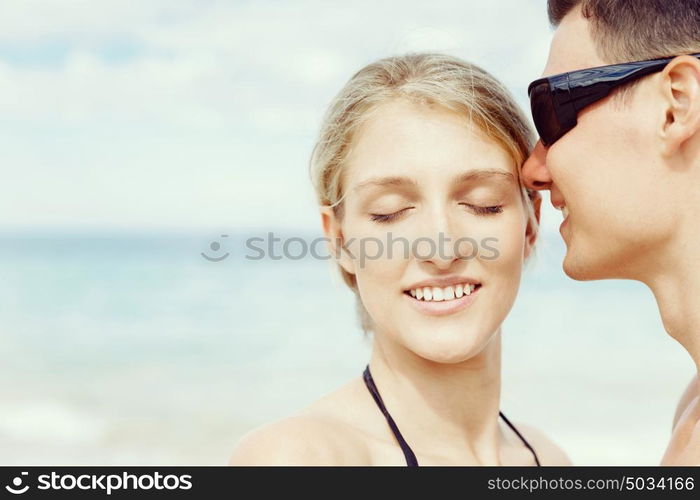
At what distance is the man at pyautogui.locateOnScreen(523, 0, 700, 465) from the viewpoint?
3.21 metres

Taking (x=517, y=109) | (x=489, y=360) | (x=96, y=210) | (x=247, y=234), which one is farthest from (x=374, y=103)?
(x=96, y=210)

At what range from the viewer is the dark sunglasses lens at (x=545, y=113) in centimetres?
343

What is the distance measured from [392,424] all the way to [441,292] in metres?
0.59

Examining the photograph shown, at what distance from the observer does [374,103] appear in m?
3.50

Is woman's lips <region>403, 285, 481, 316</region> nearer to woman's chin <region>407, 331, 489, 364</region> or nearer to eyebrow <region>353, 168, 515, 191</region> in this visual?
woman's chin <region>407, 331, 489, 364</region>

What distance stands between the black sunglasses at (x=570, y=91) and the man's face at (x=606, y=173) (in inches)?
1.2

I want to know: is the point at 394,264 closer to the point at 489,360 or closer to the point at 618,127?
the point at 489,360

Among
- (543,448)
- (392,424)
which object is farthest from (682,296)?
(392,424)

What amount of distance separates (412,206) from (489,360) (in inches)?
31.3

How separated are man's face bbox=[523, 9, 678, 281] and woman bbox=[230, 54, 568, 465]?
183 millimetres

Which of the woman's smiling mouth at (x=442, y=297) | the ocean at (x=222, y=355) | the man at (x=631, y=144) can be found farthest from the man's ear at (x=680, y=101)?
the ocean at (x=222, y=355)

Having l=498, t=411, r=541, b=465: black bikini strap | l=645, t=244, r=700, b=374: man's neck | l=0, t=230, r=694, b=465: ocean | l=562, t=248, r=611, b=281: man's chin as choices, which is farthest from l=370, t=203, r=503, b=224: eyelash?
l=0, t=230, r=694, b=465: ocean

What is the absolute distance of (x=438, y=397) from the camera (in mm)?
3562

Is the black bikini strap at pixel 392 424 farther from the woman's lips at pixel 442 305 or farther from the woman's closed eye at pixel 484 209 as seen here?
the woman's closed eye at pixel 484 209
